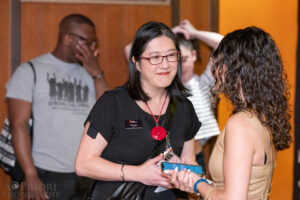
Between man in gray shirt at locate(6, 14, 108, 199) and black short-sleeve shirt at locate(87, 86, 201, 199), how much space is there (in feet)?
3.50

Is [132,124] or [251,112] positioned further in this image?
[132,124]

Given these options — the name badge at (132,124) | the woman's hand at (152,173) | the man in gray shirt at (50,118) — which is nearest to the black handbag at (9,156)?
the man in gray shirt at (50,118)

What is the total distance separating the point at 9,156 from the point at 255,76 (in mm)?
2078

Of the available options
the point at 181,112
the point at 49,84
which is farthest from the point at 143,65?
the point at 49,84

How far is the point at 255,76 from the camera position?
1736 mm

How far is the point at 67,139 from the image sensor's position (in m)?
3.11

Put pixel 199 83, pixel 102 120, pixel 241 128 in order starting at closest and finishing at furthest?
pixel 241 128 < pixel 102 120 < pixel 199 83

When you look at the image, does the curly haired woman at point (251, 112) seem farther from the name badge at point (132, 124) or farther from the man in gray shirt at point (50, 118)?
the man in gray shirt at point (50, 118)

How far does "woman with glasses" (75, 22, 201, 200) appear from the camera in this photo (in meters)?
1.94

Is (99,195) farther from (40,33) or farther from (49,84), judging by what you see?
(40,33)

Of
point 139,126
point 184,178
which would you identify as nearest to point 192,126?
point 139,126

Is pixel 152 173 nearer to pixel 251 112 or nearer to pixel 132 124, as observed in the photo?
pixel 132 124

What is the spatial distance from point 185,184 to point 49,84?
1.66m

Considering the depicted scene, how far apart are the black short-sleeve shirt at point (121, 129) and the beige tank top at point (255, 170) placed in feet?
1.15
